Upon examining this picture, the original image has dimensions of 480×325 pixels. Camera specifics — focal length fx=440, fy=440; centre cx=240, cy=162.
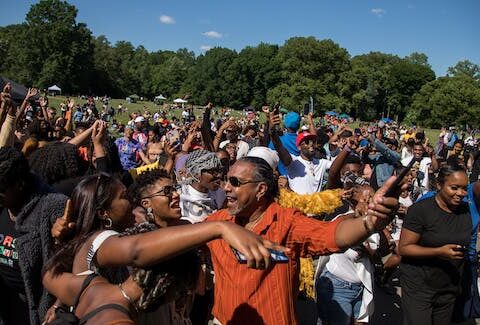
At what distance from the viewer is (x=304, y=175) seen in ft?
19.2

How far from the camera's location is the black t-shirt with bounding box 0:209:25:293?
302 centimetres

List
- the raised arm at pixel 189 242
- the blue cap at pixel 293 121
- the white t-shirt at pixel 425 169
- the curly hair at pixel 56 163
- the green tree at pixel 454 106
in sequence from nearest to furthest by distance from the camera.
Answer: the raised arm at pixel 189 242, the curly hair at pixel 56 163, the blue cap at pixel 293 121, the white t-shirt at pixel 425 169, the green tree at pixel 454 106

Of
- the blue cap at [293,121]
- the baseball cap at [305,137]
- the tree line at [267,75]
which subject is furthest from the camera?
the tree line at [267,75]

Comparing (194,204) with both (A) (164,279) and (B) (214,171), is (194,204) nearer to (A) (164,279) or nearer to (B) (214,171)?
(B) (214,171)

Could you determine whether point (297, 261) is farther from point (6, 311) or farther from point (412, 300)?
point (6, 311)

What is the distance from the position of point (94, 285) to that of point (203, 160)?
Answer: 252 cm

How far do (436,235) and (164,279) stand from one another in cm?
297

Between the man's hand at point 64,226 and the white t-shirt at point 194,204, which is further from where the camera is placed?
the white t-shirt at point 194,204

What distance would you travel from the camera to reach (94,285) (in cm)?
196

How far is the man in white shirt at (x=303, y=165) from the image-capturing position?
5.76 meters

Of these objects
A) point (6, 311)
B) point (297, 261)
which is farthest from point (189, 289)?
point (6, 311)

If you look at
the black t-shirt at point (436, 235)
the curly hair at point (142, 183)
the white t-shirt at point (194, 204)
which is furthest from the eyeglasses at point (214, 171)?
the black t-shirt at point (436, 235)

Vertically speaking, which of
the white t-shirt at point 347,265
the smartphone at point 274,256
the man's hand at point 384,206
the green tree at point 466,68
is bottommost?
the white t-shirt at point 347,265

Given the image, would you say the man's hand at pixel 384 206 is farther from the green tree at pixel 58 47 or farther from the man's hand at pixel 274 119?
the green tree at pixel 58 47
